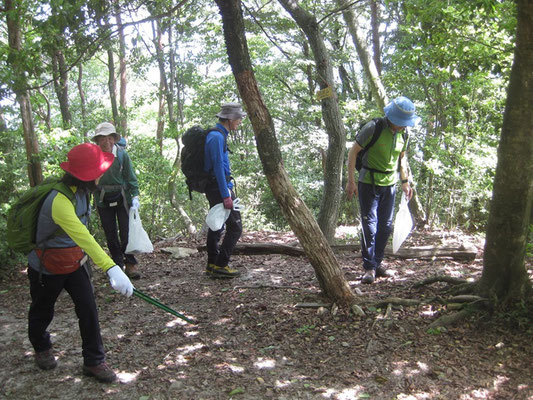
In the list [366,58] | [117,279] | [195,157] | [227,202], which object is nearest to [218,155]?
[195,157]

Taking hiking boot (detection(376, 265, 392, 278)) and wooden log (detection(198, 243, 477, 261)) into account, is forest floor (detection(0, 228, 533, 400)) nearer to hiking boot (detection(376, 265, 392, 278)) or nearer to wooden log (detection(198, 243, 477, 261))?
hiking boot (detection(376, 265, 392, 278))

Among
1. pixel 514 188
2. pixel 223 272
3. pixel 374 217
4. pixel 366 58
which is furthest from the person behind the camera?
pixel 366 58

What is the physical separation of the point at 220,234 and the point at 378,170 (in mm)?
2099

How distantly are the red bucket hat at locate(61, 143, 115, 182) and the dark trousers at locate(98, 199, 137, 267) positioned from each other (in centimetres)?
249

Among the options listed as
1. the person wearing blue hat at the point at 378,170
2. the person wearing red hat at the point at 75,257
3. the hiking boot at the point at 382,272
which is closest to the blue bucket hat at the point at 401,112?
the person wearing blue hat at the point at 378,170

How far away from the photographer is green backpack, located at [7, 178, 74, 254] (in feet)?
9.96

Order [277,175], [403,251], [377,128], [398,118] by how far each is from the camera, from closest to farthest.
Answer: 1. [277,175]
2. [398,118]
3. [377,128]
4. [403,251]

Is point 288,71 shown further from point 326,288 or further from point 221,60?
point 326,288

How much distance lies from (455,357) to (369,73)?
7.00m

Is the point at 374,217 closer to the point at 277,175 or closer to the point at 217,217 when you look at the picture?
the point at 277,175

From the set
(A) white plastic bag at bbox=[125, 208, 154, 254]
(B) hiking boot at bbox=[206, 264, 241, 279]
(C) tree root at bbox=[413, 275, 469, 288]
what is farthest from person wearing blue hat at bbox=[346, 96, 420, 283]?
(A) white plastic bag at bbox=[125, 208, 154, 254]

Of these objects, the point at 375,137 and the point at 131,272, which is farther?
the point at 131,272

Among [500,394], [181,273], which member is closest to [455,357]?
[500,394]

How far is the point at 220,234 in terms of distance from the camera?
561 centimetres
